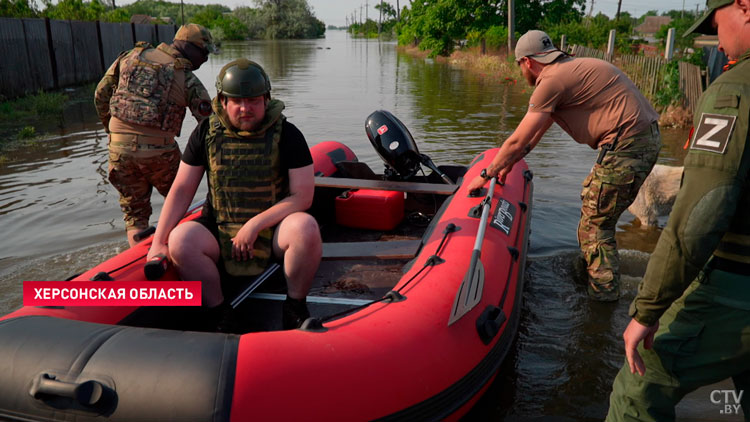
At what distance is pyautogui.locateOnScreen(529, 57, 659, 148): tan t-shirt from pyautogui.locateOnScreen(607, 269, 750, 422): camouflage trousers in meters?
2.21

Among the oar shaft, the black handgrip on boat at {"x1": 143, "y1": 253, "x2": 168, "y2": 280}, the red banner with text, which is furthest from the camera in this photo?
the oar shaft

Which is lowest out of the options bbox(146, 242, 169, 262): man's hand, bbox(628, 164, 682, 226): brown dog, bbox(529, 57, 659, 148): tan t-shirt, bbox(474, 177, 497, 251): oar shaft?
bbox(628, 164, 682, 226): brown dog

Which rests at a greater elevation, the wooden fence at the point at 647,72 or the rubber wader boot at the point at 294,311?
the wooden fence at the point at 647,72

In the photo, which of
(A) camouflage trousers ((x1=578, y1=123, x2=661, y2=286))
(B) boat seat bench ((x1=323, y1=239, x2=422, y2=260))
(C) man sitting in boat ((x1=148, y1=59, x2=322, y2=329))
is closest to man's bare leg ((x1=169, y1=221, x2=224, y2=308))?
(C) man sitting in boat ((x1=148, y1=59, x2=322, y2=329))

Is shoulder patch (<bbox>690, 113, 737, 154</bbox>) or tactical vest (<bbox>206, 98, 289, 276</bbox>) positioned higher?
shoulder patch (<bbox>690, 113, 737, 154</bbox>)

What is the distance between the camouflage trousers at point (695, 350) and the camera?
154 cm

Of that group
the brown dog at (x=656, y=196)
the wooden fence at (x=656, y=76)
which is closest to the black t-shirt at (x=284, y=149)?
the brown dog at (x=656, y=196)

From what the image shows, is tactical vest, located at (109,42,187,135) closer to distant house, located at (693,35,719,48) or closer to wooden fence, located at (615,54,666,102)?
wooden fence, located at (615,54,666,102)

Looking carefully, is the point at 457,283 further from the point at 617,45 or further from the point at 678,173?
the point at 617,45

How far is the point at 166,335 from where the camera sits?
2.04m

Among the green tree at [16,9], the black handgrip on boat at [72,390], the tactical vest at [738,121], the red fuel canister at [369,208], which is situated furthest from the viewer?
the green tree at [16,9]

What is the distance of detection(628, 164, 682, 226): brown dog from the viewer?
5.59 meters

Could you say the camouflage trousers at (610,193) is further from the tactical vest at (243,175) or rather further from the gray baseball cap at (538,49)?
the tactical vest at (243,175)

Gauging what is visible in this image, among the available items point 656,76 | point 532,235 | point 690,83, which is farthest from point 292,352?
point 656,76
